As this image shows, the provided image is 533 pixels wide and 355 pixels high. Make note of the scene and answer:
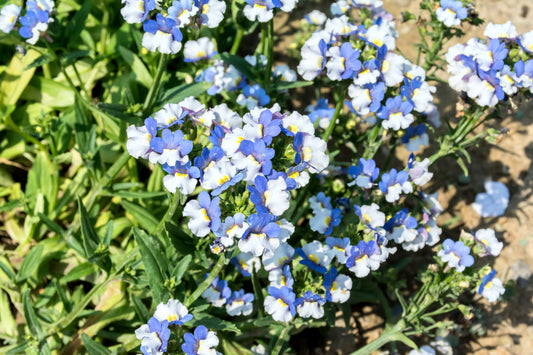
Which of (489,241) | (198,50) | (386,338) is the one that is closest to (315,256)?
(386,338)

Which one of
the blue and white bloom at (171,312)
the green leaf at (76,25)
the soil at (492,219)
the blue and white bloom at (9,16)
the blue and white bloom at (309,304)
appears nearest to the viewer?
the blue and white bloom at (171,312)

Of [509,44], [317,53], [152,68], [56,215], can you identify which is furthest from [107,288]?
[509,44]

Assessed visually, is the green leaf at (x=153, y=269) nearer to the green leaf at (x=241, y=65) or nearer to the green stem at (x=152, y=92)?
the green stem at (x=152, y=92)

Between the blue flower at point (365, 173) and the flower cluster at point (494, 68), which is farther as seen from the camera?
the blue flower at point (365, 173)

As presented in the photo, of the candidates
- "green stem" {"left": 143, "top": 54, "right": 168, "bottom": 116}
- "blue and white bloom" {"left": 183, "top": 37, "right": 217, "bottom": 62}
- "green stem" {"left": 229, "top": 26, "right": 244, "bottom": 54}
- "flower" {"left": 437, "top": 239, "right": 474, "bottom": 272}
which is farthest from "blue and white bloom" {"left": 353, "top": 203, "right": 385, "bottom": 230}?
"green stem" {"left": 229, "top": 26, "right": 244, "bottom": 54}

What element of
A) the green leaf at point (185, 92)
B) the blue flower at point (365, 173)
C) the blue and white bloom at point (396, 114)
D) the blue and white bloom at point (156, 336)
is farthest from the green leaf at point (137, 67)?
the blue and white bloom at point (156, 336)

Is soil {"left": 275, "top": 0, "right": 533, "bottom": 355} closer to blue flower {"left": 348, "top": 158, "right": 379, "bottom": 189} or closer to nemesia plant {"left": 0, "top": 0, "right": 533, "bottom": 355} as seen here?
nemesia plant {"left": 0, "top": 0, "right": 533, "bottom": 355}

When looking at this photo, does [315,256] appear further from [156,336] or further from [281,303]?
[156,336]
